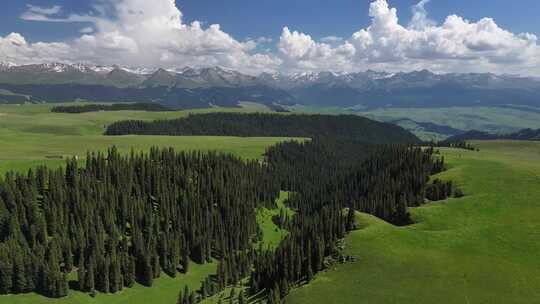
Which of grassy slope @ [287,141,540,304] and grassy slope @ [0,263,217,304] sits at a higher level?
grassy slope @ [287,141,540,304]

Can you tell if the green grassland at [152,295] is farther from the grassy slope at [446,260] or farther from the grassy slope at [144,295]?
the grassy slope at [446,260]

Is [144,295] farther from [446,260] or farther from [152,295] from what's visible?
[446,260]

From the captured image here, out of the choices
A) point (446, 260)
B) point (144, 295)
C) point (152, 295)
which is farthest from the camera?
point (152, 295)

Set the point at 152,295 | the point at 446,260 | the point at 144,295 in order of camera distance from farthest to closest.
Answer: the point at 152,295
the point at 144,295
the point at 446,260

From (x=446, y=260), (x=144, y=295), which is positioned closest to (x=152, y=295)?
(x=144, y=295)

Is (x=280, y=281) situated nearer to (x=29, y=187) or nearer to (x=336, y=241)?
(x=336, y=241)

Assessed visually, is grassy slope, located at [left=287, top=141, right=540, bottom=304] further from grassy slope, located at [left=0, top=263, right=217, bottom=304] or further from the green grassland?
grassy slope, located at [left=0, top=263, right=217, bottom=304]

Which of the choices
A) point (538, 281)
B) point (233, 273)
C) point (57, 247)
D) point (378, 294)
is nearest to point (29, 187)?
point (57, 247)

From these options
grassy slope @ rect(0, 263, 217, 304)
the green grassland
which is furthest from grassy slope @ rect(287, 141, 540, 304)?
grassy slope @ rect(0, 263, 217, 304)
